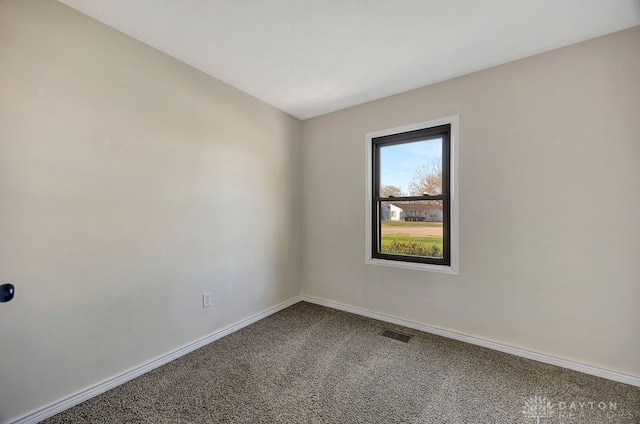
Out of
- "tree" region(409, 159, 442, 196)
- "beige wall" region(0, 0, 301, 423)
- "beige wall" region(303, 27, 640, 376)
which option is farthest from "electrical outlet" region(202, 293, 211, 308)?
"tree" region(409, 159, 442, 196)

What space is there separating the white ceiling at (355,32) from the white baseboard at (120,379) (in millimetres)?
2406

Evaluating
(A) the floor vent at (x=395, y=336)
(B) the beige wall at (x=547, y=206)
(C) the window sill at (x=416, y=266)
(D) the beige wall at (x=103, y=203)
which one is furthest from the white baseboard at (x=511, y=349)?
(D) the beige wall at (x=103, y=203)

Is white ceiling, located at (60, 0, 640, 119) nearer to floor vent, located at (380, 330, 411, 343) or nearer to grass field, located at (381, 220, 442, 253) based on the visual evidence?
grass field, located at (381, 220, 442, 253)

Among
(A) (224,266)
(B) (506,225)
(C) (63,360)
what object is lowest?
(C) (63,360)

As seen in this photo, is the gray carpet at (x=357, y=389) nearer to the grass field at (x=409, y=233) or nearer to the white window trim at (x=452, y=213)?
the white window trim at (x=452, y=213)

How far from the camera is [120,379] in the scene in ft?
5.67

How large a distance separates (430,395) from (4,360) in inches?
96.4

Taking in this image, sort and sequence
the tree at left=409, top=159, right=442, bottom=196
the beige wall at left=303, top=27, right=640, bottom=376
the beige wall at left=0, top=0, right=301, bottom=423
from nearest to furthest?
the beige wall at left=0, top=0, right=301, bottom=423
the beige wall at left=303, top=27, right=640, bottom=376
the tree at left=409, top=159, right=442, bottom=196

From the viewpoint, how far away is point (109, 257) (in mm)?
1702

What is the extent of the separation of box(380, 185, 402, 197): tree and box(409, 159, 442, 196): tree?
143mm

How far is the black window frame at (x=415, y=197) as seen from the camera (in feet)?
8.01

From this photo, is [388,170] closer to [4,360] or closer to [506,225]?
[506,225]

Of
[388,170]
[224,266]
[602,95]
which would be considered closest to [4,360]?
[224,266]

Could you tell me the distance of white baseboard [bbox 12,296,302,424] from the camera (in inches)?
56.1
